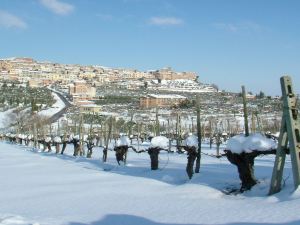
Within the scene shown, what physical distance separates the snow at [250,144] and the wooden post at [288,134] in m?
0.49

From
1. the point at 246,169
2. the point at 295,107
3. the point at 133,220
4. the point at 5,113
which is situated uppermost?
the point at 5,113

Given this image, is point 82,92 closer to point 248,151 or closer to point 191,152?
point 191,152

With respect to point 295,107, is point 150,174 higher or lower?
lower

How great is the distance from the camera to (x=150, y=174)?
1499 centimetres

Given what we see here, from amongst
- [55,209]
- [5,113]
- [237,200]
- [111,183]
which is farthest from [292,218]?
[5,113]

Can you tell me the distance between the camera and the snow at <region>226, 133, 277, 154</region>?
10117 mm

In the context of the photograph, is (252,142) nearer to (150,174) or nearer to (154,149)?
(150,174)

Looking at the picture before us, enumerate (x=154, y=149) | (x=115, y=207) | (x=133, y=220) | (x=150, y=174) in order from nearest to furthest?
(x=133, y=220), (x=115, y=207), (x=150, y=174), (x=154, y=149)

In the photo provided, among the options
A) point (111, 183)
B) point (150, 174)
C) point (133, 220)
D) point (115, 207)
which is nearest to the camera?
point (133, 220)

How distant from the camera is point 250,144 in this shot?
33.3 ft

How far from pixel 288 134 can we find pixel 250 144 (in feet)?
3.30

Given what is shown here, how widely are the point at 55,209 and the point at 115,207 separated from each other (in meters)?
1.11

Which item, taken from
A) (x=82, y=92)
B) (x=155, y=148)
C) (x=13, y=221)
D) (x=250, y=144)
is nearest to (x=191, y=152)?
(x=155, y=148)

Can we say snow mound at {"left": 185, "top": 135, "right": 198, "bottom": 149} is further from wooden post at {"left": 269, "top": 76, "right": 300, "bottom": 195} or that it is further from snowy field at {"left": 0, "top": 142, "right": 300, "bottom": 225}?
wooden post at {"left": 269, "top": 76, "right": 300, "bottom": 195}
